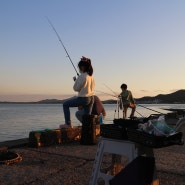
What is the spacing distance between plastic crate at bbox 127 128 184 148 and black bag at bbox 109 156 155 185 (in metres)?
0.16

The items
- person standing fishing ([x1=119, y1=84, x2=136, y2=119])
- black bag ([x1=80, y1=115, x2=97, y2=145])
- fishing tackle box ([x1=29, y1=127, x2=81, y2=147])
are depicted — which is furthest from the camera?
person standing fishing ([x1=119, y1=84, x2=136, y2=119])

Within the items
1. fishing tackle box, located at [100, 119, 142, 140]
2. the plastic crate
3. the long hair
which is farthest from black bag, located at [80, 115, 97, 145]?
the plastic crate

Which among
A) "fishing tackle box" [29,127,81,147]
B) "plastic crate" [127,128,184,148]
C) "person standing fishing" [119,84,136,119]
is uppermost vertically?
"person standing fishing" [119,84,136,119]

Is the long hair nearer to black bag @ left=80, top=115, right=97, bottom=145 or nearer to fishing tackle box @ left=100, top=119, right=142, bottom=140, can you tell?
black bag @ left=80, top=115, right=97, bottom=145

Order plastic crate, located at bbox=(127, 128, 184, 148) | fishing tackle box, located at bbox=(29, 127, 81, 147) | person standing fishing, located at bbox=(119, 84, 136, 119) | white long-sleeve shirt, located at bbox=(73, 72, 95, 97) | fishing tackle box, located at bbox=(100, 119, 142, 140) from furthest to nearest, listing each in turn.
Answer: person standing fishing, located at bbox=(119, 84, 136, 119)
white long-sleeve shirt, located at bbox=(73, 72, 95, 97)
fishing tackle box, located at bbox=(29, 127, 81, 147)
fishing tackle box, located at bbox=(100, 119, 142, 140)
plastic crate, located at bbox=(127, 128, 184, 148)

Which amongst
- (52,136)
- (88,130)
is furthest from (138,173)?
(52,136)

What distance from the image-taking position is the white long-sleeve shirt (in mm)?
6211

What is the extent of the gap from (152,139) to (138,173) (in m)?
0.32

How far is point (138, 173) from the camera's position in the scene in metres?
2.59

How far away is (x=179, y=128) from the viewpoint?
3531mm

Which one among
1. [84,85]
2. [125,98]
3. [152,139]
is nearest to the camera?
[152,139]

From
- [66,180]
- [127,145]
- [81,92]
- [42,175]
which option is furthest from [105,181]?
[81,92]

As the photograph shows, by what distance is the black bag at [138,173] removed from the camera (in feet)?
8.52

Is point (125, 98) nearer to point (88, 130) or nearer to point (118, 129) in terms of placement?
point (88, 130)
